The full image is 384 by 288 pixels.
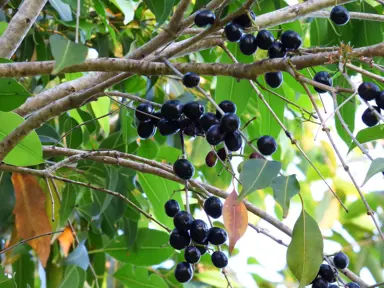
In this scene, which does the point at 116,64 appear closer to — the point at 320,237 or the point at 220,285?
the point at 320,237

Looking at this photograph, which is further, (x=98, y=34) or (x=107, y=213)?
(x=98, y=34)

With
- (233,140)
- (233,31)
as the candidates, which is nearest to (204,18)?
(233,31)

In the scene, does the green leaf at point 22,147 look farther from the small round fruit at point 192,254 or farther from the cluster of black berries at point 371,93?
the cluster of black berries at point 371,93

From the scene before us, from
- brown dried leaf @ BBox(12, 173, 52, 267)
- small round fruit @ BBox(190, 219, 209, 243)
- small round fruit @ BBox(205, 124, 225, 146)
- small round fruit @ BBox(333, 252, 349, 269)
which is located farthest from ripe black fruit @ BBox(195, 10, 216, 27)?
brown dried leaf @ BBox(12, 173, 52, 267)

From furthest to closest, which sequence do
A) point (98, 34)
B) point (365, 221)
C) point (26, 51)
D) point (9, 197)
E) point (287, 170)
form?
point (287, 170) → point (365, 221) → point (98, 34) → point (26, 51) → point (9, 197)

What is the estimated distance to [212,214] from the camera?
97 cm

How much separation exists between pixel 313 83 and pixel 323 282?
34cm

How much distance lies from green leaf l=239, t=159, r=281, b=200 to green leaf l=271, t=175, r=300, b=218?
3 centimetres

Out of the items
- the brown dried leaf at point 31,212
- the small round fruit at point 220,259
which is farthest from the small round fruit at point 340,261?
the brown dried leaf at point 31,212

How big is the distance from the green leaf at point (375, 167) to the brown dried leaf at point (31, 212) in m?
0.87

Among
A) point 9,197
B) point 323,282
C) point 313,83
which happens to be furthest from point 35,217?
point 313,83

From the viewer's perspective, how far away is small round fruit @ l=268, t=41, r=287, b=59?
0.94 meters

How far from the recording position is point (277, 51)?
3.10 ft

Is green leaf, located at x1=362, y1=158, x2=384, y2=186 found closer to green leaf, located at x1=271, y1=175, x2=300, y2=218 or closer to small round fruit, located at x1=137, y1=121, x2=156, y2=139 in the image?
green leaf, located at x1=271, y1=175, x2=300, y2=218
